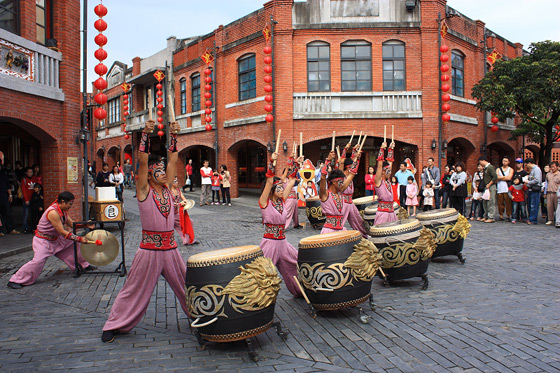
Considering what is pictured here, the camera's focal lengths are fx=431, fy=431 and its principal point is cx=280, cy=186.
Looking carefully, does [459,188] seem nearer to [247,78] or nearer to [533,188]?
[533,188]

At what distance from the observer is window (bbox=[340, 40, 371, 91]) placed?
1819 centimetres

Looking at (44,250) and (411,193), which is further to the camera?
(411,193)

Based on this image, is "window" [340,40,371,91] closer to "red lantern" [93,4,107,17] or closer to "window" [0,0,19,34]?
"red lantern" [93,4,107,17]

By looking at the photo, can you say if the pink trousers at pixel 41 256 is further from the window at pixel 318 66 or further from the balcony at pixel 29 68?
the window at pixel 318 66

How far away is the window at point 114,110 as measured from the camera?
3403cm

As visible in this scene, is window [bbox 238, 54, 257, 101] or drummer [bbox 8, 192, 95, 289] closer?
drummer [bbox 8, 192, 95, 289]

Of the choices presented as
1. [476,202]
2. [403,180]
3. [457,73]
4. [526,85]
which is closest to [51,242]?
[403,180]

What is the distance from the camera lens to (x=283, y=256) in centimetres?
562

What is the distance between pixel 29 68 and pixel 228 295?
9443 millimetres

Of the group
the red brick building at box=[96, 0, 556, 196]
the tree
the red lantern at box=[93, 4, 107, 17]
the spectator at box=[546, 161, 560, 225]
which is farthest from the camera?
the red brick building at box=[96, 0, 556, 196]

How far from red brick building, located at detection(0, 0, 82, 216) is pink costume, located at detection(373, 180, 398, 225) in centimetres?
846

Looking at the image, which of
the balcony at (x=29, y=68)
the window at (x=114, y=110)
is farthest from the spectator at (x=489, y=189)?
the window at (x=114, y=110)

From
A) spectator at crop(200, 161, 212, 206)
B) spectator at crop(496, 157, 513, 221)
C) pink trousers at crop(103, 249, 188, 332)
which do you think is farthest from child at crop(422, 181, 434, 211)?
pink trousers at crop(103, 249, 188, 332)

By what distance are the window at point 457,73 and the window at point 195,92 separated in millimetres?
12968
